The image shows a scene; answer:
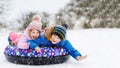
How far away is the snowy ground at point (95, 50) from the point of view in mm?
3855

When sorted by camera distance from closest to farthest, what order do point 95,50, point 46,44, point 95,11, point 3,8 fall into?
point 46,44 < point 95,50 < point 95,11 < point 3,8

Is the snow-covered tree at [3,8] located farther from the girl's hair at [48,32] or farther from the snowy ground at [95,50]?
the girl's hair at [48,32]

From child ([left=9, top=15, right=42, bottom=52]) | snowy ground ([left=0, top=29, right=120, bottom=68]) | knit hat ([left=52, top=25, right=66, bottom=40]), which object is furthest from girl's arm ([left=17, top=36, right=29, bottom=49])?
knit hat ([left=52, top=25, right=66, bottom=40])

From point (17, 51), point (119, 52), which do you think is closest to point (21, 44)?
point (17, 51)

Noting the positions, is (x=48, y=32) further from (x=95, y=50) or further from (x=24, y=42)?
(x=95, y=50)

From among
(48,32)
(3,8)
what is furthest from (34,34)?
(3,8)

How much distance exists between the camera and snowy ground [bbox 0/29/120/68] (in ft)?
12.6

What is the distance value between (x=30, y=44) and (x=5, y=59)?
0.52 m

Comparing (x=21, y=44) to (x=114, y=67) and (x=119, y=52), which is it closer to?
(x=114, y=67)

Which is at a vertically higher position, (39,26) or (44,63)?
(39,26)

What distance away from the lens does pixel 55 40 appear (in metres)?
3.84

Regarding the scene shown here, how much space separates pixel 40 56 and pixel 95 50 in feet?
3.80

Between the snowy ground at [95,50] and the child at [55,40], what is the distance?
118 millimetres

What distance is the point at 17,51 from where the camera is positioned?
3.95 meters
